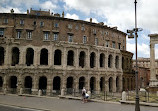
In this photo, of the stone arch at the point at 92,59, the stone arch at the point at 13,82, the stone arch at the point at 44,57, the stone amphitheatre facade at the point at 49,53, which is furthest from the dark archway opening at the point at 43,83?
the stone arch at the point at 92,59

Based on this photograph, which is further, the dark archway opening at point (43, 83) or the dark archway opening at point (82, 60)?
the dark archway opening at point (82, 60)

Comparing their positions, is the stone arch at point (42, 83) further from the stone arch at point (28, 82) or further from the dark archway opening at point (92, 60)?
the dark archway opening at point (92, 60)

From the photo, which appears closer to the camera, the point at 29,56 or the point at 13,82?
the point at 13,82

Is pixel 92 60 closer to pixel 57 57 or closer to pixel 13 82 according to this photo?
pixel 57 57

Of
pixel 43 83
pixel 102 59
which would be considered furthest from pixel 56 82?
pixel 102 59

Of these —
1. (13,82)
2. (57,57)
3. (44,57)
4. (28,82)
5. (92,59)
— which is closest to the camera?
(13,82)

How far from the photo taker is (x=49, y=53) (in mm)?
32312

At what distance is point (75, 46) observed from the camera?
33812 millimetres

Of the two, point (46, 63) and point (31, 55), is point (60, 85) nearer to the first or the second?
point (46, 63)

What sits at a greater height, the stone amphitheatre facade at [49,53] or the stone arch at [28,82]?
the stone amphitheatre facade at [49,53]

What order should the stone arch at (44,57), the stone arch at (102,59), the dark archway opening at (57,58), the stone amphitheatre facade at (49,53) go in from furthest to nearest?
the stone arch at (102,59)
the dark archway opening at (57,58)
the stone arch at (44,57)
the stone amphitheatre facade at (49,53)

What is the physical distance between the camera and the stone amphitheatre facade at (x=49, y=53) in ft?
104

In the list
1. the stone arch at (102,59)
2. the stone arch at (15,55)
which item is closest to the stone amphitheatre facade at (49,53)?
the stone arch at (15,55)

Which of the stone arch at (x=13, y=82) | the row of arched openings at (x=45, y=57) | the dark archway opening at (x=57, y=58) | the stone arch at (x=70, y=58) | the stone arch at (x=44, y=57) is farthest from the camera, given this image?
the stone arch at (x=70, y=58)
